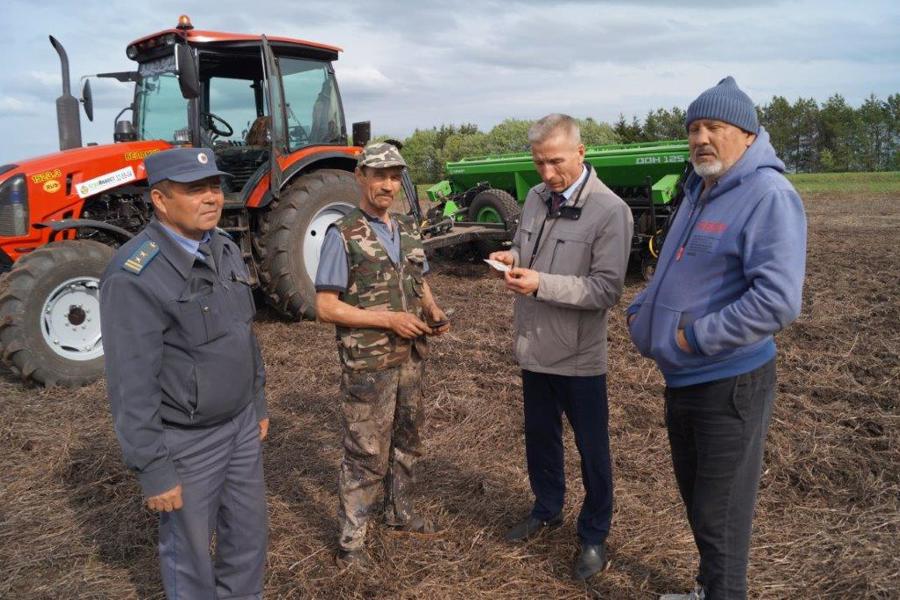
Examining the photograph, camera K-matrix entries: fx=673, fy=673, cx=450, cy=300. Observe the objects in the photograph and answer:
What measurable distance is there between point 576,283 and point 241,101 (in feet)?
15.6

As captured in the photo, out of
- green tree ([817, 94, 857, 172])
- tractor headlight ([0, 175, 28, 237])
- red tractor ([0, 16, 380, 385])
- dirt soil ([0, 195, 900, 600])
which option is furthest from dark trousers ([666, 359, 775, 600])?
green tree ([817, 94, 857, 172])

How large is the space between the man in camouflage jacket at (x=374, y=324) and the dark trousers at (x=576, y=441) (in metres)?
0.48

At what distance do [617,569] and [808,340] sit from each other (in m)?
3.51

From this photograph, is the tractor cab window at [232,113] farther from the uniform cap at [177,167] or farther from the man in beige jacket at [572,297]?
the uniform cap at [177,167]

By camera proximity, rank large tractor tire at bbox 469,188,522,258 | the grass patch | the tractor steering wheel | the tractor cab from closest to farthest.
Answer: the tractor cab < the tractor steering wheel < large tractor tire at bbox 469,188,522,258 < the grass patch

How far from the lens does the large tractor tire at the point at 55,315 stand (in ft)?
14.5

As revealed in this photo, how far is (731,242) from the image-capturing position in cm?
189

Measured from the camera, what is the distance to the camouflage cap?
246 cm

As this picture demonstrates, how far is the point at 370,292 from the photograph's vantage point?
8.40ft

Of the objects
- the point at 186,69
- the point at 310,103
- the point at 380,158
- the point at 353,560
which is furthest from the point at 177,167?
the point at 310,103

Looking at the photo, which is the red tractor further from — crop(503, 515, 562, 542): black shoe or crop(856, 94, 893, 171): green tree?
crop(856, 94, 893, 171): green tree

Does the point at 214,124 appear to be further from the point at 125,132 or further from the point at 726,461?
the point at 726,461

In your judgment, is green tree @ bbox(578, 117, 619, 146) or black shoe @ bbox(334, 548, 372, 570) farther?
green tree @ bbox(578, 117, 619, 146)

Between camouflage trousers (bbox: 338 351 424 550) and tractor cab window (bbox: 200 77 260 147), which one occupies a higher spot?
tractor cab window (bbox: 200 77 260 147)
